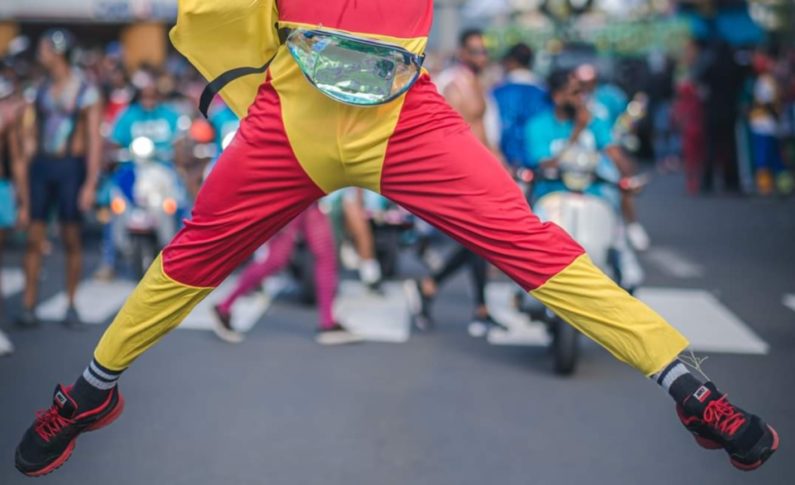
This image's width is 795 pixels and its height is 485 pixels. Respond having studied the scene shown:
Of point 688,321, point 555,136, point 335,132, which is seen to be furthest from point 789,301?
point 335,132

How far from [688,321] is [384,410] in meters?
3.34

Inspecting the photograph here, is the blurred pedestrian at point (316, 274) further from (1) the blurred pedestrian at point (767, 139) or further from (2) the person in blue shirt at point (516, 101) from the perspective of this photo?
(1) the blurred pedestrian at point (767, 139)

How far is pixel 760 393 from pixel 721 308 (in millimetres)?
2641

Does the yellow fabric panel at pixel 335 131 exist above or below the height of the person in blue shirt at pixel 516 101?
above

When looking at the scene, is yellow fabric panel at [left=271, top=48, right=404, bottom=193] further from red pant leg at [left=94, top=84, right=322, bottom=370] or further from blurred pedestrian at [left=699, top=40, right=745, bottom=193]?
blurred pedestrian at [left=699, top=40, right=745, bottom=193]

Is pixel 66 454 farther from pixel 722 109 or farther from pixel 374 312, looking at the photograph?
pixel 722 109

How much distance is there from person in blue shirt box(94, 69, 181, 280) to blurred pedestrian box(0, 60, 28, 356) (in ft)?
6.80

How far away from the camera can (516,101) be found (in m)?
9.49

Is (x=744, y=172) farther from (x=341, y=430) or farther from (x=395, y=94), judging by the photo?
(x=395, y=94)

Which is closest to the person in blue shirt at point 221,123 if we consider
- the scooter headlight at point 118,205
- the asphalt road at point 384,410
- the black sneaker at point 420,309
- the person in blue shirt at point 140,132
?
the person in blue shirt at point 140,132

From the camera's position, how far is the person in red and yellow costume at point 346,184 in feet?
12.4

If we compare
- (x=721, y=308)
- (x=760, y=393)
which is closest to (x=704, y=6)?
(x=721, y=308)

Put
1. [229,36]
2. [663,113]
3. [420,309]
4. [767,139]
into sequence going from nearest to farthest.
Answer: [229,36] → [420,309] → [767,139] → [663,113]

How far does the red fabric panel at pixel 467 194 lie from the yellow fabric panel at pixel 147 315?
2.70 ft
